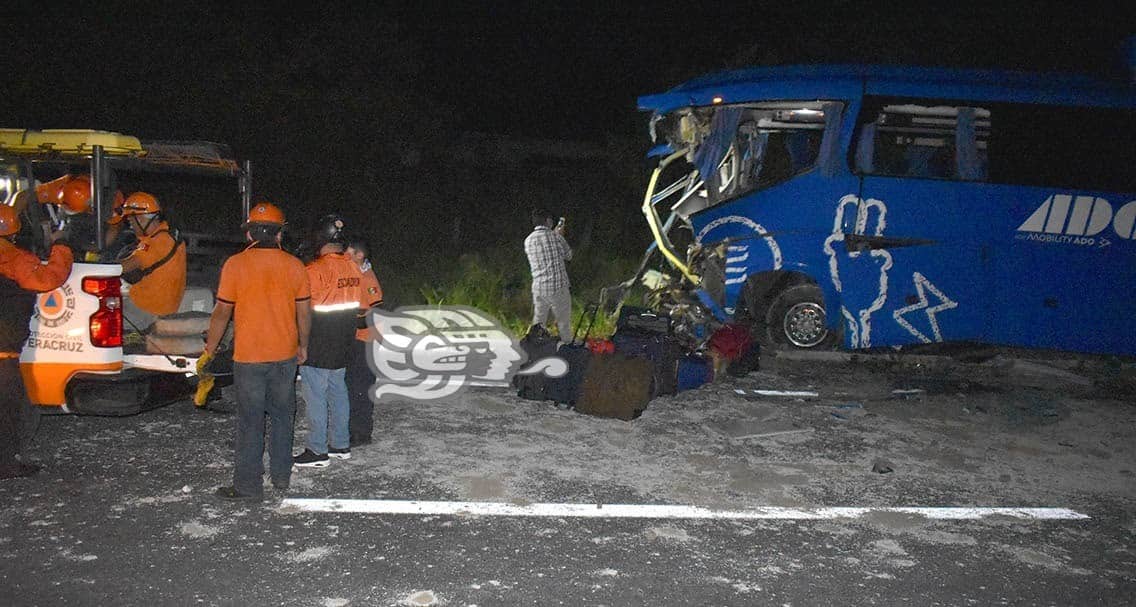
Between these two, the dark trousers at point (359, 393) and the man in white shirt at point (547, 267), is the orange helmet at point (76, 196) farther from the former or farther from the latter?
the man in white shirt at point (547, 267)

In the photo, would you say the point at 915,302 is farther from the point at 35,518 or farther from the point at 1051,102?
the point at 35,518

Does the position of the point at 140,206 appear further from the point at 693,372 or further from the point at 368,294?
the point at 693,372

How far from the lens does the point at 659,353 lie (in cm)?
830

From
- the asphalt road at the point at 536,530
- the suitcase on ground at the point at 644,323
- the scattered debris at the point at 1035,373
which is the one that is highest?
the suitcase on ground at the point at 644,323

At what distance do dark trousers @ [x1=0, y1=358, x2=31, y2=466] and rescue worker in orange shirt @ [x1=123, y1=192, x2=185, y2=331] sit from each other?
1.37m

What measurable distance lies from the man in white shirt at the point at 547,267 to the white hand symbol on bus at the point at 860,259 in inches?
121

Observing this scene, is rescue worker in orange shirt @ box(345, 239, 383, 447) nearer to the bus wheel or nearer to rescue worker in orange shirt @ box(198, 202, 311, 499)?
rescue worker in orange shirt @ box(198, 202, 311, 499)

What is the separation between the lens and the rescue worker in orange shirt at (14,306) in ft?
17.9

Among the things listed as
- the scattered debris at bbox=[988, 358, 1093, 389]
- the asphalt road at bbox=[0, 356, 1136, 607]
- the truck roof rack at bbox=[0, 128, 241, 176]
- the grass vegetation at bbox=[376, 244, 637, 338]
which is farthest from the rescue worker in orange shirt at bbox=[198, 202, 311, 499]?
the scattered debris at bbox=[988, 358, 1093, 389]

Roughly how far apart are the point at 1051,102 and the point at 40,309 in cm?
999

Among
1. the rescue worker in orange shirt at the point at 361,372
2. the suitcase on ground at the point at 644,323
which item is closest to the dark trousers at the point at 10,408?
the rescue worker in orange shirt at the point at 361,372

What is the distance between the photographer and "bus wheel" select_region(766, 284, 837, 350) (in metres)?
10.9

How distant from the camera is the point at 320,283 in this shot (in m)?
5.98

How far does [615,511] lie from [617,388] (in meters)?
2.29
